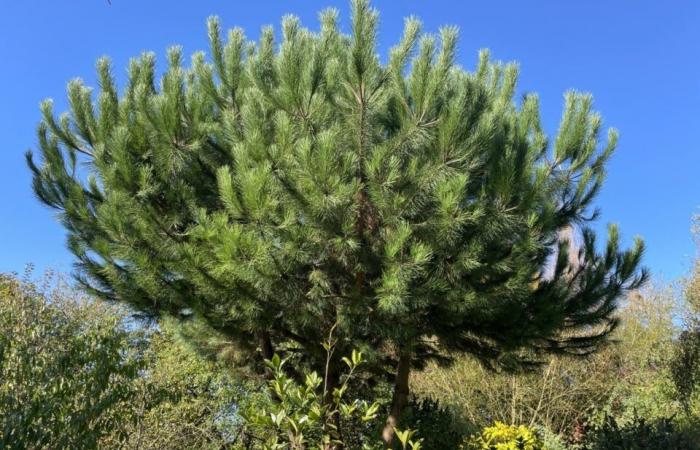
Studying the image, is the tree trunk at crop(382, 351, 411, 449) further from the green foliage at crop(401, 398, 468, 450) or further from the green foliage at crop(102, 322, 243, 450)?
the green foliage at crop(102, 322, 243, 450)

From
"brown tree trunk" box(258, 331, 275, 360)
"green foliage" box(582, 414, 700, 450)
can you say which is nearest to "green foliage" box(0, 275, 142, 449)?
"brown tree trunk" box(258, 331, 275, 360)

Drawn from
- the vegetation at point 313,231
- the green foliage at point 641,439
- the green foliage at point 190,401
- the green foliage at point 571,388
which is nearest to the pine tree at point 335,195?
the vegetation at point 313,231

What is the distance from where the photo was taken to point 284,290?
5.00 metres

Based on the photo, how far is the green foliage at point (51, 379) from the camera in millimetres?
3471

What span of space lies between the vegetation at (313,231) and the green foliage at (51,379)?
0.6 inches

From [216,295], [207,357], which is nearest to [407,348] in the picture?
[216,295]

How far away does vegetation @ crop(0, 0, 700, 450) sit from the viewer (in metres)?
4.36

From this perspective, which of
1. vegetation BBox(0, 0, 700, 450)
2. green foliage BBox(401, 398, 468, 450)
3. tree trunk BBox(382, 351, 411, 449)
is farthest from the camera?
green foliage BBox(401, 398, 468, 450)

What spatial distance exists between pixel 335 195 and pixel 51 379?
7.54ft

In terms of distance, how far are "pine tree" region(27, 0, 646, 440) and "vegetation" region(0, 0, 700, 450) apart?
2 cm

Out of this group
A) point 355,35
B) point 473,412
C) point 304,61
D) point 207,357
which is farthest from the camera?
point 473,412

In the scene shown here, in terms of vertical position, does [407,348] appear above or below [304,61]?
below

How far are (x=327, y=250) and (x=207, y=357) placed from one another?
9.59 feet

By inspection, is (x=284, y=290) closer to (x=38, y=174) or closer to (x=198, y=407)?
(x=38, y=174)
